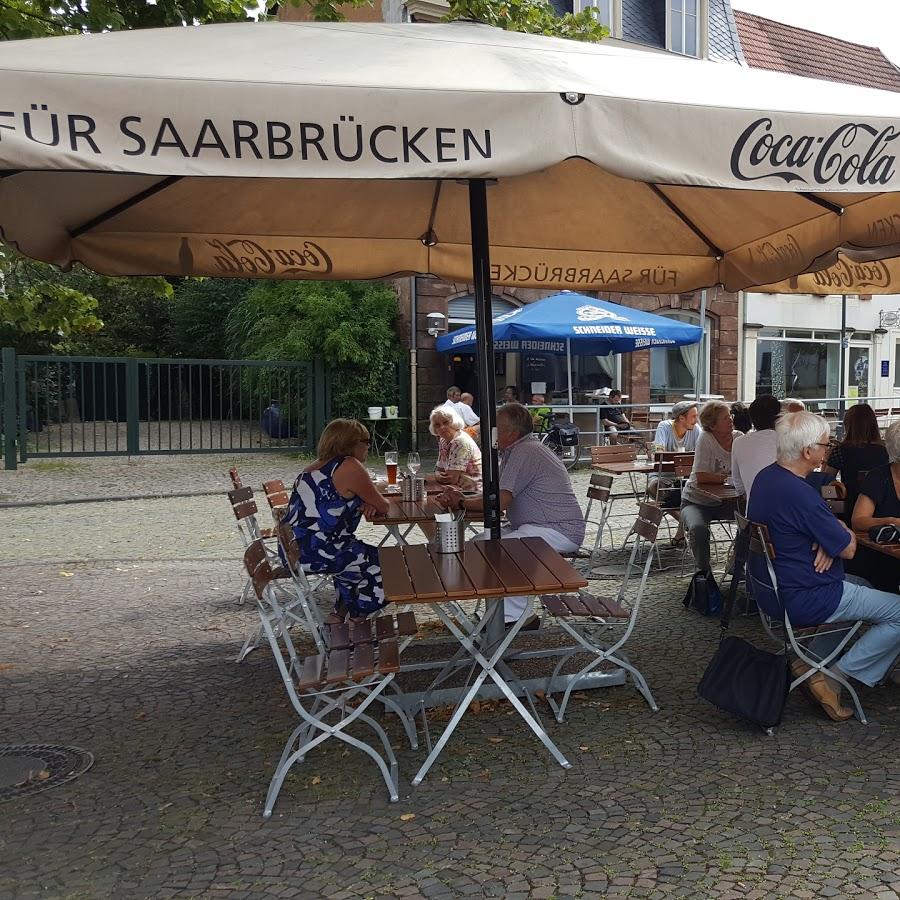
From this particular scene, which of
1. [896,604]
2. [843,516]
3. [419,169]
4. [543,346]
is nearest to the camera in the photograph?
[419,169]

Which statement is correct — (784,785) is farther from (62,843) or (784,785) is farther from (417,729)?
(62,843)

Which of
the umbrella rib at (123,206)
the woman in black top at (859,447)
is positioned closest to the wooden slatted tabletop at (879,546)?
the woman in black top at (859,447)

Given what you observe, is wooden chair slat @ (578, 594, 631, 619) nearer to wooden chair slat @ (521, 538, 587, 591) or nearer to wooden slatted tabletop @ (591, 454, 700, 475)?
wooden chair slat @ (521, 538, 587, 591)

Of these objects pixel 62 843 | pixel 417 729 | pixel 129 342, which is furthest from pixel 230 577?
pixel 129 342

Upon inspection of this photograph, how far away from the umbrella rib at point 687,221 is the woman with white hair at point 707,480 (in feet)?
4.10

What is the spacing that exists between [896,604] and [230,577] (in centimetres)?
560

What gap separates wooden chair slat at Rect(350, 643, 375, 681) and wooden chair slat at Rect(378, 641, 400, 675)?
0.03 meters

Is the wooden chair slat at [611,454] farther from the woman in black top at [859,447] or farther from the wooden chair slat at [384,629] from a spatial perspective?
the wooden chair slat at [384,629]

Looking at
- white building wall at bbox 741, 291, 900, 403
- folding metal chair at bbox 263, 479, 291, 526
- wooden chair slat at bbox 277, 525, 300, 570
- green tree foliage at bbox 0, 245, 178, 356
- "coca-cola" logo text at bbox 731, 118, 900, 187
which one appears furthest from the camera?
white building wall at bbox 741, 291, 900, 403

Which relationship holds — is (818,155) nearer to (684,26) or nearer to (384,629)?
(384,629)

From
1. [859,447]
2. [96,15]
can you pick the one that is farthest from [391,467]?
[96,15]

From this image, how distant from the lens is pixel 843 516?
5980 millimetres

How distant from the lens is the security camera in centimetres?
2073

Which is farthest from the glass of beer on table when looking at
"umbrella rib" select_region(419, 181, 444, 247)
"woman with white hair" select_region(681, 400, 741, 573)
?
"woman with white hair" select_region(681, 400, 741, 573)
